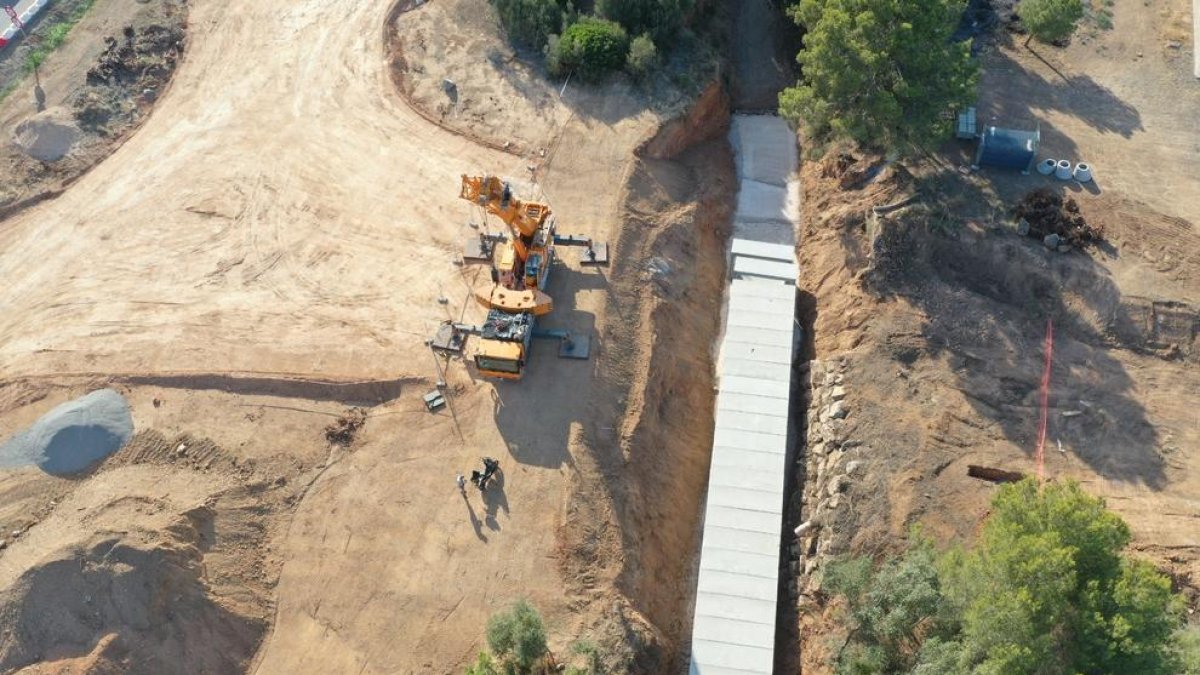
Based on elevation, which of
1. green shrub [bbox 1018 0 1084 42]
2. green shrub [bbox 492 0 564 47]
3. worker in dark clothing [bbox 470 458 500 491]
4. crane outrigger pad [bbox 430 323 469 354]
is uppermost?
green shrub [bbox 1018 0 1084 42]

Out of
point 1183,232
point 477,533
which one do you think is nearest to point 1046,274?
point 1183,232

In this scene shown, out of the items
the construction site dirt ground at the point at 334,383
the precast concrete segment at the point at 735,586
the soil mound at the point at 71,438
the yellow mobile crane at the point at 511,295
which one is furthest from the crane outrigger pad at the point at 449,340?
the precast concrete segment at the point at 735,586

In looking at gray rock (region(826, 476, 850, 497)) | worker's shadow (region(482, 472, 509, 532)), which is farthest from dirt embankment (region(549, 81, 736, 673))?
gray rock (region(826, 476, 850, 497))

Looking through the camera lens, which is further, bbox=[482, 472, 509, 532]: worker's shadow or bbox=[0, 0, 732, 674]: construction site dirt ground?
bbox=[482, 472, 509, 532]: worker's shadow

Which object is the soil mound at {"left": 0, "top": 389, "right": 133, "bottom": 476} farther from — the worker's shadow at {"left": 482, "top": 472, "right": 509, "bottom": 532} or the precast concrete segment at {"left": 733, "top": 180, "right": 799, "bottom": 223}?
the precast concrete segment at {"left": 733, "top": 180, "right": 799, "bottom": 223}

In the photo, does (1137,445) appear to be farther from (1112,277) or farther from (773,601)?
(773,601)

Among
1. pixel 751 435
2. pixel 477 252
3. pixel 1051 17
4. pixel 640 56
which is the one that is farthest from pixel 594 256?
pixel 1051 17

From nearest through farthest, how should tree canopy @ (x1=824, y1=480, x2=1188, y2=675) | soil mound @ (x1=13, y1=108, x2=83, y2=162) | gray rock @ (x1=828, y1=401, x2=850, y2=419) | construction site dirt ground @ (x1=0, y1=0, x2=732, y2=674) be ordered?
tree canopy @ (x1=824, y1=480, x2=1188, y2=675) < construction site dirt ground @ (x1=0, y1=0, x2=732, y2=674) < gray rock @ (x1=828, y1=401, x2=850, y2=419) < soil mound @ (x1=13, y1=108, x2=83, y2=162)

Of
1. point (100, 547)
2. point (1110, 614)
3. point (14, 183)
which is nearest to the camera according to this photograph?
point (1110, 614)
